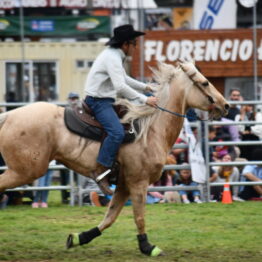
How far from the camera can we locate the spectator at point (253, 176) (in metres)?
13.3

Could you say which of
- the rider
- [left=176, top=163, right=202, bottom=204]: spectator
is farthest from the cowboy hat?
[left=176, top=163, right=202, bottom=204]: spectator

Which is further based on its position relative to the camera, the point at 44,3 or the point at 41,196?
the point at 44,3

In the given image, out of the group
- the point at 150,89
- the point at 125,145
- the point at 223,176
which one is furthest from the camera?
the point at 223,176

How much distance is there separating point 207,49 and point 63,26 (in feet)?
14.5

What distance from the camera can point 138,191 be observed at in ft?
27.2

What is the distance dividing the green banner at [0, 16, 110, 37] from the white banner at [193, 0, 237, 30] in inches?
106

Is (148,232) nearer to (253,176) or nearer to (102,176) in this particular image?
(102,176)

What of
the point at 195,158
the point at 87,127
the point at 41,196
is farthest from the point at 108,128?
the point at 41,196

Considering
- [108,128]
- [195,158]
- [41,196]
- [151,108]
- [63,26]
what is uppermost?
[63,26]

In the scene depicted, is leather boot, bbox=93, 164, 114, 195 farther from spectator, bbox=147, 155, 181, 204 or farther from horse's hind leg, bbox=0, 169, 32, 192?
spectator, bbox=147, 155, 181, 204

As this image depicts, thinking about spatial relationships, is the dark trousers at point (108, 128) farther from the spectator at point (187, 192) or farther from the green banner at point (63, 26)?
the green banner at point (63, 26)

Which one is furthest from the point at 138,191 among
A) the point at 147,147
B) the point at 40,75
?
the point at 40,75

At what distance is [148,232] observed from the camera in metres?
9.73

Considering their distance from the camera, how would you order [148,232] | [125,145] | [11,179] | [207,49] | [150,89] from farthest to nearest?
[207,49] < [148,232] < [150,89] < [125,145] < [11,179]
